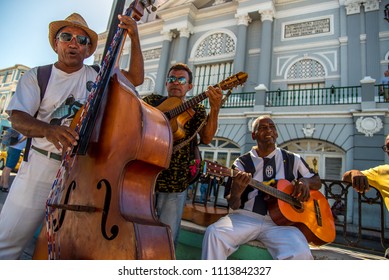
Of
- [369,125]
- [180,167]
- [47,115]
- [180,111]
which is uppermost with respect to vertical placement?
[369,125]

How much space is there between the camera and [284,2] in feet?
38.4

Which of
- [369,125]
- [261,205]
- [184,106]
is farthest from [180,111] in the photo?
[369,125]

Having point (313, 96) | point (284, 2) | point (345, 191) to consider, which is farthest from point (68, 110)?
point (284, 2)

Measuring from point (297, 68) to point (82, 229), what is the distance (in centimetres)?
1168

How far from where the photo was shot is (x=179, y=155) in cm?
184

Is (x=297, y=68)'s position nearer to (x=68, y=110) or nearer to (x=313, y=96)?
(x=313, y=96)

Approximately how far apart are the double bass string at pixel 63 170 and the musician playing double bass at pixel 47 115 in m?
0.09

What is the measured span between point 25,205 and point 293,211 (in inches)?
75.5

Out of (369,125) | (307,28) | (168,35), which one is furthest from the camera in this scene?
(168,35)

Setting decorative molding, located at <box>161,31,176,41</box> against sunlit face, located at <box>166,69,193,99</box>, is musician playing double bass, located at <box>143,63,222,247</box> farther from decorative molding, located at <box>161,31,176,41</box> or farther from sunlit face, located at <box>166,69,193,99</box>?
decorative molding, located at <box>161,31,176,41</box>

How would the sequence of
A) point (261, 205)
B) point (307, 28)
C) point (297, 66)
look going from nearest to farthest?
point (261, 205) < point (297, 66) < point (307, 28)

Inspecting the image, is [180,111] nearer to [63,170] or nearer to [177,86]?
[177,86]

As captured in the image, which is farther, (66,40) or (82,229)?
(66,40)

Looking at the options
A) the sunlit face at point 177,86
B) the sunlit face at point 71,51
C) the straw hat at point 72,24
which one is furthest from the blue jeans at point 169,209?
the straw hat at point 72,24
